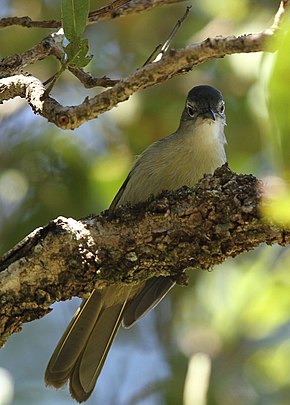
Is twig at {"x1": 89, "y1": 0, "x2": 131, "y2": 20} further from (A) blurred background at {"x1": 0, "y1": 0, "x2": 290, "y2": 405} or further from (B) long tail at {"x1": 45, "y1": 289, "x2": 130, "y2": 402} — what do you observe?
(B) long tail at {"x1": 45, "y1": 289, "x2": 130, "y2": 402}

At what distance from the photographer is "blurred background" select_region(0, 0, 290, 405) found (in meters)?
4.06

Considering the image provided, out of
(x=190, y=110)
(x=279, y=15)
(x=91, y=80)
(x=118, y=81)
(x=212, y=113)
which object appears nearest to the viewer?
(x=279, y=15)

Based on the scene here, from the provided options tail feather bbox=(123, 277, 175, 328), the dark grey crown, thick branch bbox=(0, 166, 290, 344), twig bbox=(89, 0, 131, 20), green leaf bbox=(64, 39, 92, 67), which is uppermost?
the dark grey crown

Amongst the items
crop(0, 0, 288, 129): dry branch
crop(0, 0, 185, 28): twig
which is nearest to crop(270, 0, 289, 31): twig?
crop(0, 0, 288, 129): dry branch

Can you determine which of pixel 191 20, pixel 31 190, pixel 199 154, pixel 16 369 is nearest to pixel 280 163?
pixel 199 154

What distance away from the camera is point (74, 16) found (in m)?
2.64

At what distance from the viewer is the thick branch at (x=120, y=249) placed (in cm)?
289

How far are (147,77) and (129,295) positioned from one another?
2.02 meters

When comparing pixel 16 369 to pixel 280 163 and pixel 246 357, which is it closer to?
pixel 246 357

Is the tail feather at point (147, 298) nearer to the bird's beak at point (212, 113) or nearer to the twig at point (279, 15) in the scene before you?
the bird's beak at point (212, 113)

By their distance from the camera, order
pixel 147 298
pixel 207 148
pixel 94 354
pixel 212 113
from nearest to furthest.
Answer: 1. pixel 147 298
2. pixel 94 354
3. pixel 207 148
4. pixel 212 113

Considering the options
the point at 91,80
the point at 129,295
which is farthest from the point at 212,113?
the point at 91,80

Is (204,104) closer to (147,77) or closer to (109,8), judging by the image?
(109,8)

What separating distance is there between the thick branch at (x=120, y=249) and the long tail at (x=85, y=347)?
1.04 metres
